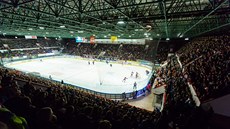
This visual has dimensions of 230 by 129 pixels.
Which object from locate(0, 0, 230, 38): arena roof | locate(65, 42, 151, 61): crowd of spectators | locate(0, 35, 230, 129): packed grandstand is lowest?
locate(0, 35, 230, 129): packed grandstand

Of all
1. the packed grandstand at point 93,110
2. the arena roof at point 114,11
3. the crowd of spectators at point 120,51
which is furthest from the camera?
the crowd of spectators at point 120,51

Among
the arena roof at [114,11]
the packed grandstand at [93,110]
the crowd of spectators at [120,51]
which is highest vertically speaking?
the arena roof at [114,11]

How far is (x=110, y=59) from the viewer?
3719cm

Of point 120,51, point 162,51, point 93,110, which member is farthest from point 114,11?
point 120,51

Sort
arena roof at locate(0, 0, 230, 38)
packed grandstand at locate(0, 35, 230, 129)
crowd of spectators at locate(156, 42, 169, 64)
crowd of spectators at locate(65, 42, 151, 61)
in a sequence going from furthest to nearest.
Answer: crowd of spectators at locate(65, 42, 151, 61)
crowd of spectators at locate(156, 42, 169, 64)
arena roof at locate(0, 0, 230, 38)
packed grandstand at locate(0, 35, 230, 129)

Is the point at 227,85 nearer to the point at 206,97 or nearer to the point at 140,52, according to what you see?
the point at 206,97

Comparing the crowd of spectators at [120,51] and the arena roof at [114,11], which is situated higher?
the arena roof at [114,11]

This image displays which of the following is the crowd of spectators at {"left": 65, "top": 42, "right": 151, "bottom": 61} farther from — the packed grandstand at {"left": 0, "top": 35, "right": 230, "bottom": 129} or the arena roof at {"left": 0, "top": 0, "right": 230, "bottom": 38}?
the packed grandstand at {"left": 0, "top": 35, "right": 230, "bottom": 129}

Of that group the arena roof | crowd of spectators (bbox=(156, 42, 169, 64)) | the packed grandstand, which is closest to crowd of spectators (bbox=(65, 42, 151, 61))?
crowd of spectators (bbox=(156, 42, 169, 64))

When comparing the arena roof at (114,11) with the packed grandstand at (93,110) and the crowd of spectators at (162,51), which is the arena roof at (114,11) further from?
the crowd of spectators at (162,51)

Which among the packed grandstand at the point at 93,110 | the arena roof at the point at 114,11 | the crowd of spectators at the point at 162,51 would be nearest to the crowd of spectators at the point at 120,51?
the crowd of spectators at the point at 162,51

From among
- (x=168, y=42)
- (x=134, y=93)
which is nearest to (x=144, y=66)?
(x=168, y=42)

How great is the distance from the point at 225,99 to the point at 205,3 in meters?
9.07

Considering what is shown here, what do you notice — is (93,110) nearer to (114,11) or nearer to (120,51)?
(114,11)
